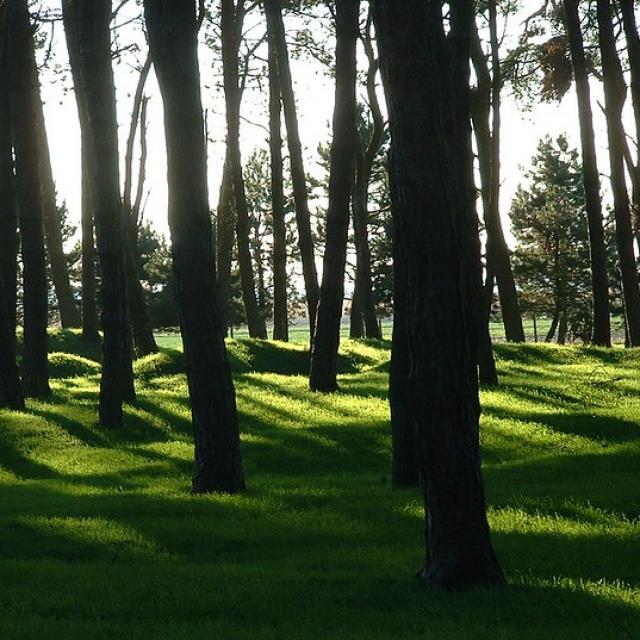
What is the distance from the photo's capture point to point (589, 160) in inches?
1169

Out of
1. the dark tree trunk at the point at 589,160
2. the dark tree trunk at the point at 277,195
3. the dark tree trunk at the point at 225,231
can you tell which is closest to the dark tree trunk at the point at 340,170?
the dark tree trunk at the point at 589,160

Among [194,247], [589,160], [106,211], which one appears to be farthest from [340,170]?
[589,160]

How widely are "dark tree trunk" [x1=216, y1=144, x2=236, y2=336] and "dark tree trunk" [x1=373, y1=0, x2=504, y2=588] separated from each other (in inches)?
1111

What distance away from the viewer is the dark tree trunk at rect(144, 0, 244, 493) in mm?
12188

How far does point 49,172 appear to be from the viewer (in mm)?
40156

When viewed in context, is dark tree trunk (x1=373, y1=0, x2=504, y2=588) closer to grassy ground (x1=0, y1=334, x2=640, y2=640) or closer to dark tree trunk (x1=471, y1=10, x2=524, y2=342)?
grassy ground (x1=0, y1=334, x2=640, y2=640)

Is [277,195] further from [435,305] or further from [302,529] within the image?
[435,305]

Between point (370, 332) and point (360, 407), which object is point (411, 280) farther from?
point (370, 332)

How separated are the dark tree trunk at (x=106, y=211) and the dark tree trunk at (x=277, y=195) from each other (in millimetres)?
16830

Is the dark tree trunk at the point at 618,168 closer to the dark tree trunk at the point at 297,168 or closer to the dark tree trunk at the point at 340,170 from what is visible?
the dark tree trunk at the point at 297,168

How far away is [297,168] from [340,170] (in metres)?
10.2

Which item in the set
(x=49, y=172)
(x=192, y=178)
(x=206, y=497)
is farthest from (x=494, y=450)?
(x=49, y=172)

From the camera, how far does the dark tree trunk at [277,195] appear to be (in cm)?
3566

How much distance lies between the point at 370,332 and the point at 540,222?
94.5ft
